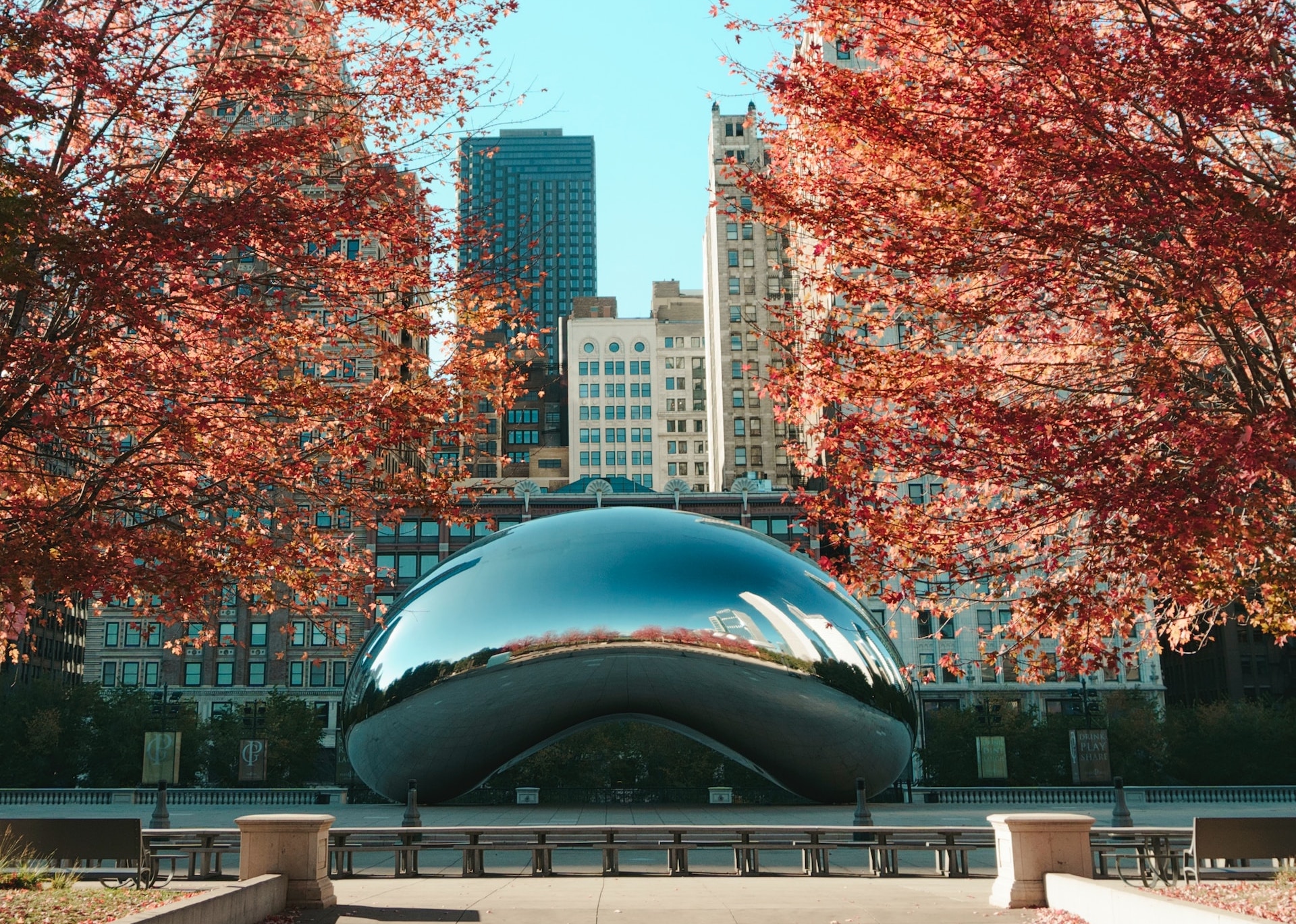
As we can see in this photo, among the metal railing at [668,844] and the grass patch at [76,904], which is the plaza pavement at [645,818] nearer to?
the metal railing at [668,844]

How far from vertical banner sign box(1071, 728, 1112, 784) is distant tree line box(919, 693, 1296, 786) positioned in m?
20.9

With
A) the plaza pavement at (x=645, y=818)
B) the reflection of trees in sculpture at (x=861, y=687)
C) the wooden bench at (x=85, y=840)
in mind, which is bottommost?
the plaza pavement at (x=645, y=818)

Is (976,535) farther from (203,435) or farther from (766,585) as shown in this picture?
(766,585)

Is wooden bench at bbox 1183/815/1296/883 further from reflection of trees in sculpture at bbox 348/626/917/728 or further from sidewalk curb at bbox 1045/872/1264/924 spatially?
reflection of trees in sculpture at bbox 348/626/917/728

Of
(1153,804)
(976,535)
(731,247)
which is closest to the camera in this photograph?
(976,535)

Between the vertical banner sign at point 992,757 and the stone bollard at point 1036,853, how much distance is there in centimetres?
2439

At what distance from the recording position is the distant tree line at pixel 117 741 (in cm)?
6112

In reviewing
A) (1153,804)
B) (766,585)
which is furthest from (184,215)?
(1153,804)

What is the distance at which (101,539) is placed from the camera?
11406mm

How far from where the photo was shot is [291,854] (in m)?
12.6

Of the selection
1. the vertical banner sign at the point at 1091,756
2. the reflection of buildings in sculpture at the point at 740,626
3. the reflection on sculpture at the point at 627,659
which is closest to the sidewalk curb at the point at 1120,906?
the reflection on sculpture at the point at 627,659

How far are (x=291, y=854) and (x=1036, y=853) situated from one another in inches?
308

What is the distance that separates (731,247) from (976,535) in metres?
110

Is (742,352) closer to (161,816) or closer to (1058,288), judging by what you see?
(161,816)
